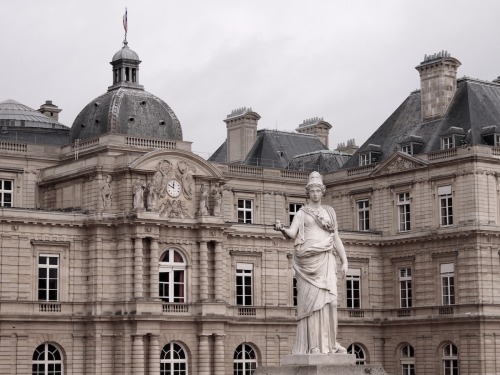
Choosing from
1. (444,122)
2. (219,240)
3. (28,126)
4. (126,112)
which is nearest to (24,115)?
(28,126)

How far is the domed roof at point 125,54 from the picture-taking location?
57844 mm

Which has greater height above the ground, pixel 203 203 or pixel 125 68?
pixel 125 68

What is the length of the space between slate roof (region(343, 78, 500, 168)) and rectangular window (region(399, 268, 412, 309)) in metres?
6.40

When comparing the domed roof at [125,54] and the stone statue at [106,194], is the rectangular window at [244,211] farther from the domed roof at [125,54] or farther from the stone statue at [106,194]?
the stone statue at [106,194]

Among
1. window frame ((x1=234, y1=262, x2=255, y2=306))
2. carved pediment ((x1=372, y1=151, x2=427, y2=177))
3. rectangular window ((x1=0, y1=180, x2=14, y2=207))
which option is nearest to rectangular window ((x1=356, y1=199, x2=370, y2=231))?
carved pediment ((x1=372, y1=151, x2=427, y2=177))

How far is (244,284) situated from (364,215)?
30.1 feet

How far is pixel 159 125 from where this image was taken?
56219 mm

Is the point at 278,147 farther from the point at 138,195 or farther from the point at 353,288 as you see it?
the point at 138,195

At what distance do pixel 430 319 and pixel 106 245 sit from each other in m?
17.1

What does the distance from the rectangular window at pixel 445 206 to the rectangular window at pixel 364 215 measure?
5.38 meters

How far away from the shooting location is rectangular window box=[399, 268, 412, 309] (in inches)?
2355

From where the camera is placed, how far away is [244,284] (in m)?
56.7

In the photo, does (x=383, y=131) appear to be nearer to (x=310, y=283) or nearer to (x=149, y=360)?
(x=149, y=360)

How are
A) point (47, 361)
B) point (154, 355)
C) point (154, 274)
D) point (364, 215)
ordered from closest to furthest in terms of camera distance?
point (47, 361) → point (154, 355) → point (154, 274) → point (364, 215)
